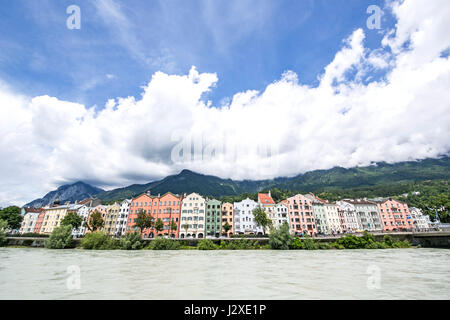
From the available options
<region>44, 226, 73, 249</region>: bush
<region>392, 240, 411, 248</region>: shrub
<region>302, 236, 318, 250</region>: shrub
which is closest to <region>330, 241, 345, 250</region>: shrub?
<region>302, 236, 318, 250</region>: shrub

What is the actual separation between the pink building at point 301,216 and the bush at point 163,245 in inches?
1995

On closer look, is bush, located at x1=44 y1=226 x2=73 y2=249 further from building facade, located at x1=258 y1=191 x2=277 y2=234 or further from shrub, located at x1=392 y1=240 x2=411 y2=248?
shrub, located at x1=392 y1=240 x2=411 y2=248

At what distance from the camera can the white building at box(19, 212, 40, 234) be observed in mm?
105625

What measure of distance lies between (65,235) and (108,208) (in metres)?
43.8

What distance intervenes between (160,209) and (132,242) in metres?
34.5

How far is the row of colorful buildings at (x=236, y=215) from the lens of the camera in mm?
80000

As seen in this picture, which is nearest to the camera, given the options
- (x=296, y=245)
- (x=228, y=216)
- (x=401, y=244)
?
(x=296, y=245)

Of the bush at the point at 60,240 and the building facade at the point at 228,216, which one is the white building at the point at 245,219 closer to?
the building facade at the point at 228,216

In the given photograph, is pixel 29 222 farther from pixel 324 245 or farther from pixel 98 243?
pixel 324 245

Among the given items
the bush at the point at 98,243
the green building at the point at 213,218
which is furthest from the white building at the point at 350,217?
the bush at the point at 98,243

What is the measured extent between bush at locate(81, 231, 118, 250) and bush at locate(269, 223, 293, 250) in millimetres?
35614

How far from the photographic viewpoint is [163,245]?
159ft

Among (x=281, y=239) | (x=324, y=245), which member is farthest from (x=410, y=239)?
(x=281, y=239)
